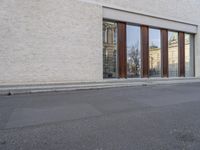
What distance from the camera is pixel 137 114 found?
20.1 feet

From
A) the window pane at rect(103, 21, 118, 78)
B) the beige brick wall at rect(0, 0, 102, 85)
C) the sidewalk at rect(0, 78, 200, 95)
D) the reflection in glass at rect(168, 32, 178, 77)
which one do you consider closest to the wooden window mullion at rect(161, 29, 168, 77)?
the reflection in glass at rect(168, 32, 178, 77)

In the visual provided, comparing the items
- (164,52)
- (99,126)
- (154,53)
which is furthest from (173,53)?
(99,126)

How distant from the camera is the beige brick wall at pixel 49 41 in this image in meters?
10.7

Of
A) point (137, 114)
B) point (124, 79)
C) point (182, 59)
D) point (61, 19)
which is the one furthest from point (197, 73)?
point (137, 114)

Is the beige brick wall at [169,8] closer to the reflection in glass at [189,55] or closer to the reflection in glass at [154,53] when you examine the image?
the reflection in glass at [189,55]

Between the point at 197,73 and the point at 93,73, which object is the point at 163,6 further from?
the point at 93,73

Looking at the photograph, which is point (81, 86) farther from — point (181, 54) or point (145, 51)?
point (181, 54)

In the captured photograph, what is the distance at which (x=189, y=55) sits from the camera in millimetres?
18859

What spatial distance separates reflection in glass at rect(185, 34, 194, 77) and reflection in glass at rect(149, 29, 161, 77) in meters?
3.62

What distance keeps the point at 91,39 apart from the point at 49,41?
8.71 ft

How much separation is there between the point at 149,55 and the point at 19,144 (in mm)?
13415

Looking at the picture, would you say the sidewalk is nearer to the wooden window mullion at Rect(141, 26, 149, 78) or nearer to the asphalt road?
the wooden window mullion at Rect(141, 26, 149, 78)

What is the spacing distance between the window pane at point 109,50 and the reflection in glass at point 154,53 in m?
3.39

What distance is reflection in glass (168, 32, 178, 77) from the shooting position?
683 inches
